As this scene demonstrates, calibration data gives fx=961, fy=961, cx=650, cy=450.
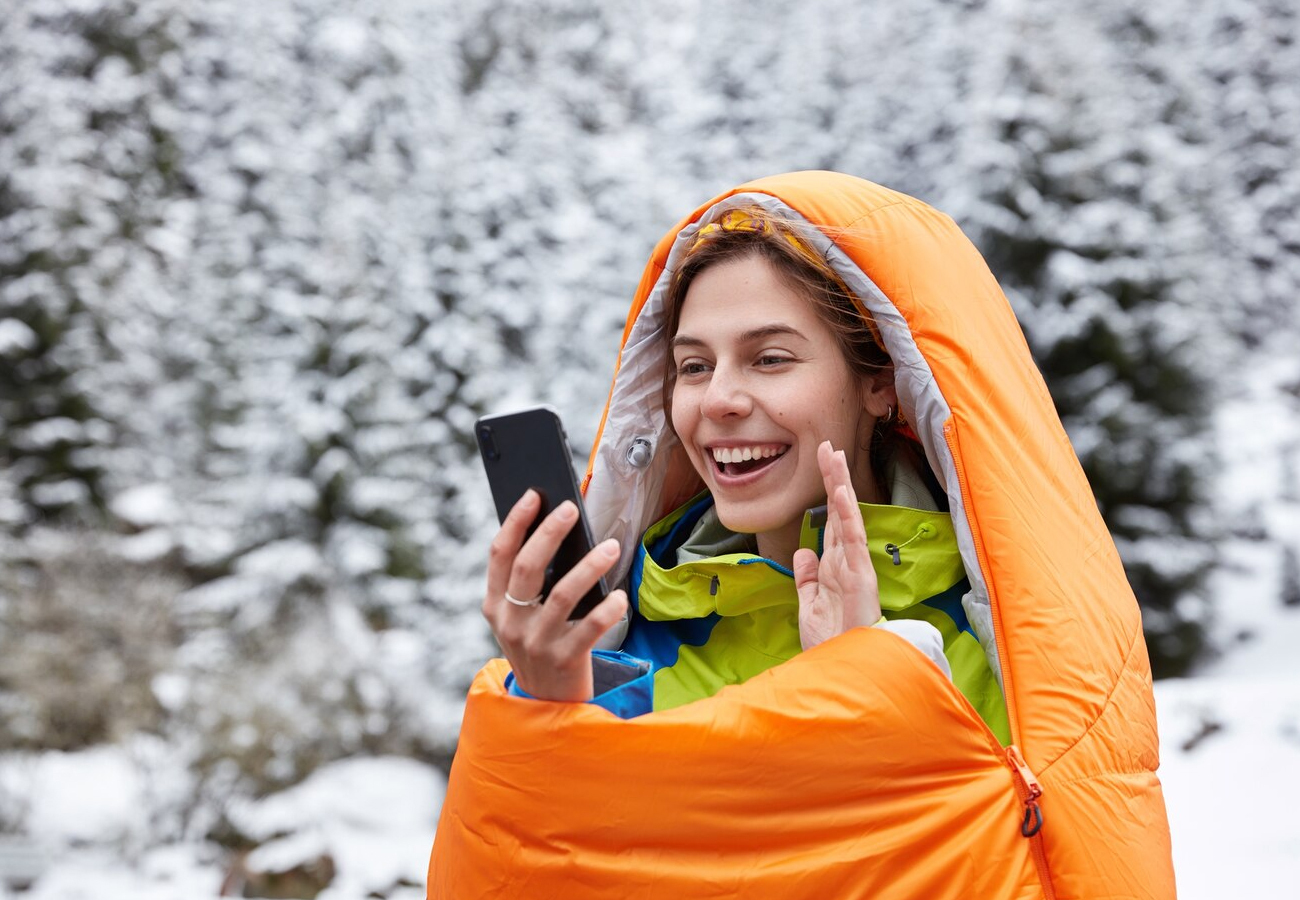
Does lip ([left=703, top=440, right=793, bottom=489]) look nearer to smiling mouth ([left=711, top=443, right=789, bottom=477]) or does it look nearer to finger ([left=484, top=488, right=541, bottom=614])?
smiling mouth ([left=711, top=443, right=789, bottom=477])

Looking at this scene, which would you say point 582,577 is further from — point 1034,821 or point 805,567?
point 1034,821

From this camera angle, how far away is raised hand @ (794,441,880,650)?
4.27 ft

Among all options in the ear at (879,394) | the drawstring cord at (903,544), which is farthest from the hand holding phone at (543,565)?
the ear at (879,394)

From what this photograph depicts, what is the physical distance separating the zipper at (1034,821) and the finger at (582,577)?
584 millimetres

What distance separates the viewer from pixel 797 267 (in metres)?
1.47

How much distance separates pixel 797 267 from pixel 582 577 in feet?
2.15

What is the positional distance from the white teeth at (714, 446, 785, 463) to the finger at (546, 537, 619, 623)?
412 millimetres

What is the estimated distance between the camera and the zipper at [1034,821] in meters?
1.17

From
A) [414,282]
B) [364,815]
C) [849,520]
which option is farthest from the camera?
[414,282]

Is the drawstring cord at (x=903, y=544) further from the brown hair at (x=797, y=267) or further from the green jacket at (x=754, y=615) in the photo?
the brown hair at (x=797, y=267)

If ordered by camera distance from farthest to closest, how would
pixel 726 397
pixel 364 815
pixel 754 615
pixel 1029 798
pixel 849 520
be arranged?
pixel 364 815 → pixel 754 615 → pixel 726 397 → pixel 849 520 → pixel 1029 798

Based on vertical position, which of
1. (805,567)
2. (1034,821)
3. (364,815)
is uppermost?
(805,567)

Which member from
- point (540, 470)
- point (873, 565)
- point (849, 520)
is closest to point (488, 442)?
point (540, 470)

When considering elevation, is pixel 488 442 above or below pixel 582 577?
above
